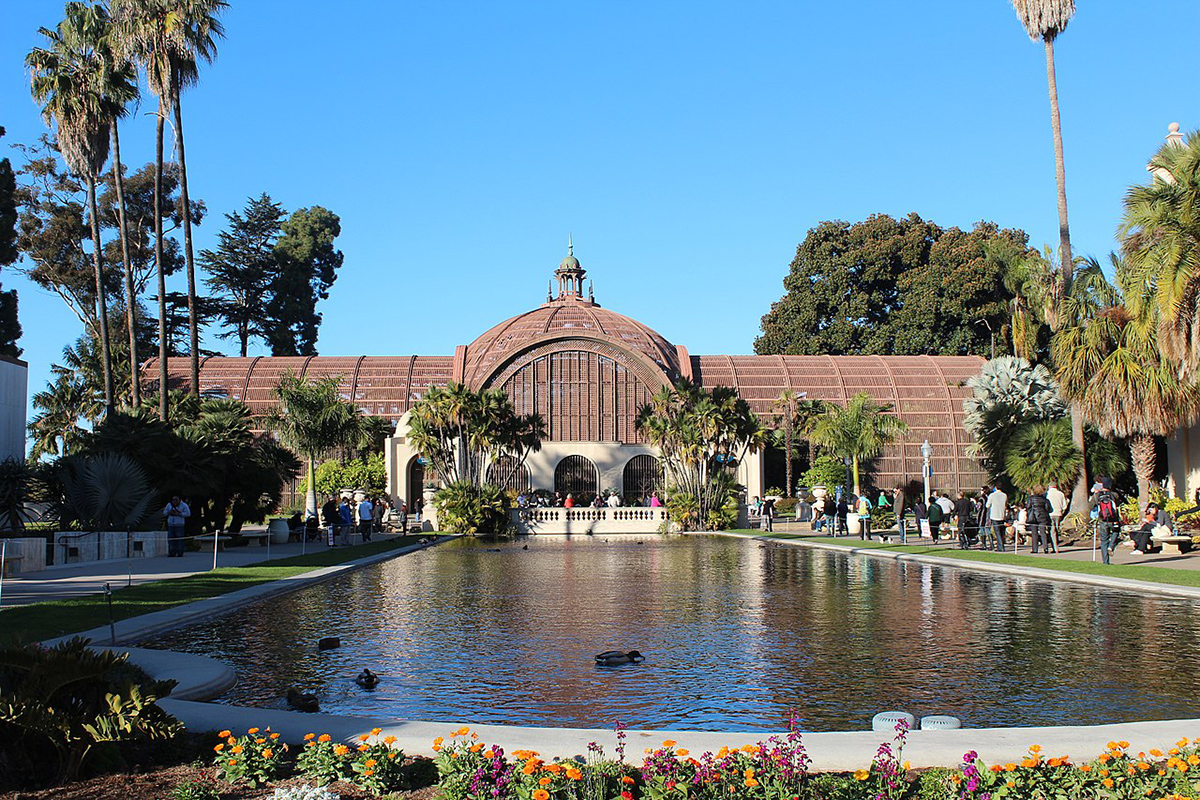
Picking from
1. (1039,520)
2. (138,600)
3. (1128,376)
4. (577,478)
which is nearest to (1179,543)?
(1039,520)

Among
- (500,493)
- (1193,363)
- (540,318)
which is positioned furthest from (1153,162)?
(540,318)

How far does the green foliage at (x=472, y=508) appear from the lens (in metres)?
43.7

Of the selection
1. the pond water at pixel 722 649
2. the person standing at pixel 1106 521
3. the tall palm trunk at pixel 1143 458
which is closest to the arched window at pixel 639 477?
the person standing at pixel 1106 521

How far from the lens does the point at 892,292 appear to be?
82.9 meters

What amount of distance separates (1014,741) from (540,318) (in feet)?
178

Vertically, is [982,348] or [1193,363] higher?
[982,348]

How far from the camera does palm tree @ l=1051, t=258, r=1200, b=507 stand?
2867cm

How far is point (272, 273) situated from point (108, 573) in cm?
7034

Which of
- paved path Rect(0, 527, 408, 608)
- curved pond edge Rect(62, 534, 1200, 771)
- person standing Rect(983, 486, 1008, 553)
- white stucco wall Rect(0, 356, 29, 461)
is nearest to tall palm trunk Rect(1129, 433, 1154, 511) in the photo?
person standing Rect(983, 486, 1008, 553)

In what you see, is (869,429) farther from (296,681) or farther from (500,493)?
(296,681)

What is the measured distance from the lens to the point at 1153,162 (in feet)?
89.9

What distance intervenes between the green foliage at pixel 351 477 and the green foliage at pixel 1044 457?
31175 millimetres

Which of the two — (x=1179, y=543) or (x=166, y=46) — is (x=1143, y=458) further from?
(x=166, y=46)

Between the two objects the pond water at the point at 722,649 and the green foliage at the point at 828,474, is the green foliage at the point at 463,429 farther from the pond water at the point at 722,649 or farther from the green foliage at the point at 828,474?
the pond water at the point at 722,649
